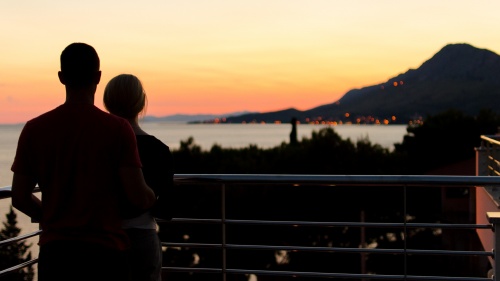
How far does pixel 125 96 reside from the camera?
8.94 ft

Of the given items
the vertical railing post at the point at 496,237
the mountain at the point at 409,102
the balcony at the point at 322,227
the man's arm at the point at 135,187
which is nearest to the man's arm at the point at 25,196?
the man's arm at the point at 135,187

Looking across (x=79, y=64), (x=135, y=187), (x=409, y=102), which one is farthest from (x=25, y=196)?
(x=409, y=102)

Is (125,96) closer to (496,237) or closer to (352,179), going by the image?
(352,179)

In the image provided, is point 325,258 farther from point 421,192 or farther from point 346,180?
point 346,180

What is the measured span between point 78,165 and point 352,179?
1814 mm

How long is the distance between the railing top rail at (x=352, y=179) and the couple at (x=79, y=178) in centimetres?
140

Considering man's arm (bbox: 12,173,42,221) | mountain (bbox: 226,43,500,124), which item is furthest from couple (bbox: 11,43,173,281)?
mountain (bbox: 226,43,500,124)

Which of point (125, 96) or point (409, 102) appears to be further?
point (409, 102)

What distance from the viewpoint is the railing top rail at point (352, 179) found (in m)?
3.52

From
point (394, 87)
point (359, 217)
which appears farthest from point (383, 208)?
point (394, 87)

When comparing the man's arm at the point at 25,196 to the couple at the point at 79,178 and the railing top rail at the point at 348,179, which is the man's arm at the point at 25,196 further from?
the railing top rail at the point at 348,179

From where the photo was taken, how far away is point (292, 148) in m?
36.4

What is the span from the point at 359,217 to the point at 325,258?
4.98 metres

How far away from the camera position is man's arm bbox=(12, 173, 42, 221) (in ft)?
7.63
